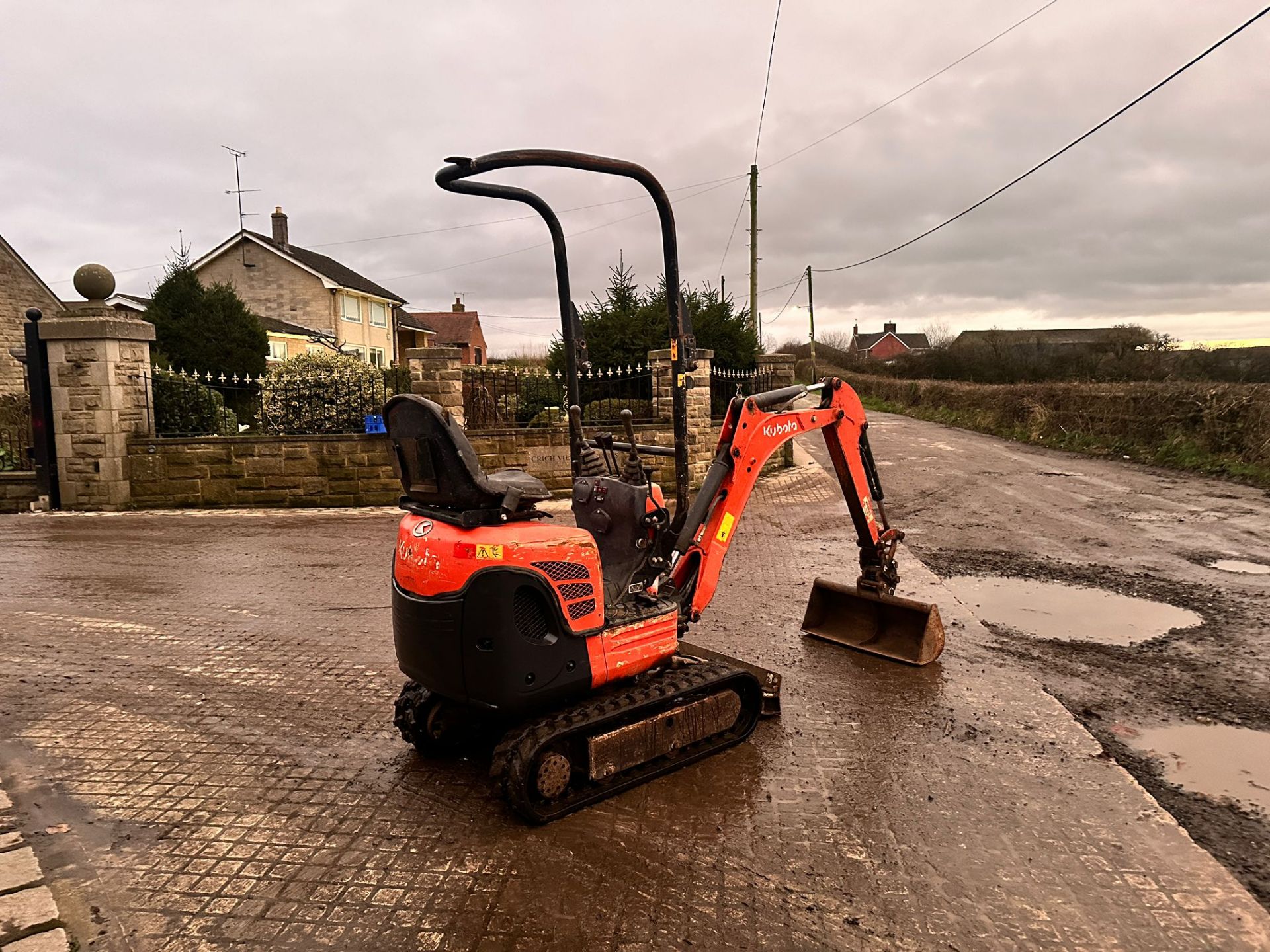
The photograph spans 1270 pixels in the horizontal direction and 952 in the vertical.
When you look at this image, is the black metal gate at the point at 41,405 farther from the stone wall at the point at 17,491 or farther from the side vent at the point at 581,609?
the side vent at the point at 581,609

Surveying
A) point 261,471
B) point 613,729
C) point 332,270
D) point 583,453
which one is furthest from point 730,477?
point 332,270

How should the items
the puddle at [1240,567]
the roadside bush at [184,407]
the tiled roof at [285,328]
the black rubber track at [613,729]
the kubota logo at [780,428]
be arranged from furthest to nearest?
1. the tiled roof at [285,328]
2. the roadside bush at [184,407]
3. the puddle at [1240,567]
4. the kubota logo at [780,428]
5. the black rubber track at [613,729]

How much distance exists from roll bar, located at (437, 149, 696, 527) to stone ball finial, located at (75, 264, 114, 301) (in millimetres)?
9656

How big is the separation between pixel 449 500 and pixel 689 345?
59.5 inches

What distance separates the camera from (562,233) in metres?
4.84

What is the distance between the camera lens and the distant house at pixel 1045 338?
27328 mm

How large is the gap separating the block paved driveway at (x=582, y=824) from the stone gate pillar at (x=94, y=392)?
20.2ft

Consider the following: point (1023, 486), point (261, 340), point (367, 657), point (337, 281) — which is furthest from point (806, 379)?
point (367, 657)

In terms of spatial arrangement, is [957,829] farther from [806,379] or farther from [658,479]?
[806,379]

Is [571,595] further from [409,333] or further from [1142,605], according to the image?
[409,333]

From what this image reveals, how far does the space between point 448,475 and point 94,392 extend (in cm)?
1006

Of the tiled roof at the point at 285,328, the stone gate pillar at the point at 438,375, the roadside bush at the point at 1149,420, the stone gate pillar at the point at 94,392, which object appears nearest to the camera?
the stone gate pillar at the point at 94,392

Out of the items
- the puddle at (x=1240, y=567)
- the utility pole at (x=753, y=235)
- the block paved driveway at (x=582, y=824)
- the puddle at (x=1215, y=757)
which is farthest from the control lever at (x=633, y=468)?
the utility pole at (x=753, y=235)

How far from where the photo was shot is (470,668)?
3.37 m
